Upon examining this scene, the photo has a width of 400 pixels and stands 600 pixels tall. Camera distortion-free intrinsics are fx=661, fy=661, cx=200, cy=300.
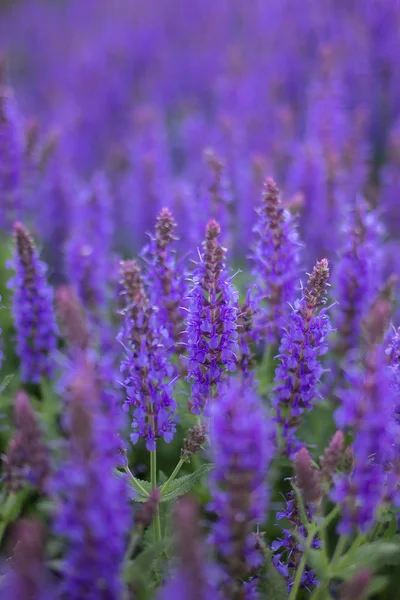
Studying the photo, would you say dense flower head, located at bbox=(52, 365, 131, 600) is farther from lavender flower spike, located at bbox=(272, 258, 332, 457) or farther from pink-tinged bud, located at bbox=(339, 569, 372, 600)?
lavender flower spike, located at bbox=(272, 258, 332, 457)

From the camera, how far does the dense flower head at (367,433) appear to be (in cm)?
225

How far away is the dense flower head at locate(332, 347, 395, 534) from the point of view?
88.6 inches

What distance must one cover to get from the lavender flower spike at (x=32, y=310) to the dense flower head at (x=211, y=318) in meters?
1.13

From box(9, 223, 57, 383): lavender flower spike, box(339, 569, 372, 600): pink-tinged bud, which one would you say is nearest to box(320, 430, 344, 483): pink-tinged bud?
box(339, 569, 372, 600): pink-tinged bud

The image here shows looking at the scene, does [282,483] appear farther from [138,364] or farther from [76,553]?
[76,553]

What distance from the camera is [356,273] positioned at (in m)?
4.29

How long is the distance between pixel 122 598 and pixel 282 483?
71.5 inches

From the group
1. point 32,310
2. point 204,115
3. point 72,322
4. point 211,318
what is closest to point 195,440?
point 211,318

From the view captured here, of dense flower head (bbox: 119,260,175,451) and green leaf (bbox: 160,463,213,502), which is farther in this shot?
green leaf (bbox: 160,463,213,502)

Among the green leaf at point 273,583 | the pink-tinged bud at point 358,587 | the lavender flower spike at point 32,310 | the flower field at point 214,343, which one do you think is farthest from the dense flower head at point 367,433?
the lavender flower spike at point 32,310

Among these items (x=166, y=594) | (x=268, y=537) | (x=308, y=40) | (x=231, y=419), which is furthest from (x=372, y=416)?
(x=308, y=40)

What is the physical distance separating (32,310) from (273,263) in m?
1.47

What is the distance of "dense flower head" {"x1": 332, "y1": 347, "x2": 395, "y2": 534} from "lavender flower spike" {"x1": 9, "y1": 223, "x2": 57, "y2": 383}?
81.3 inches

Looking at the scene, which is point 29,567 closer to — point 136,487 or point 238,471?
point 238,471
